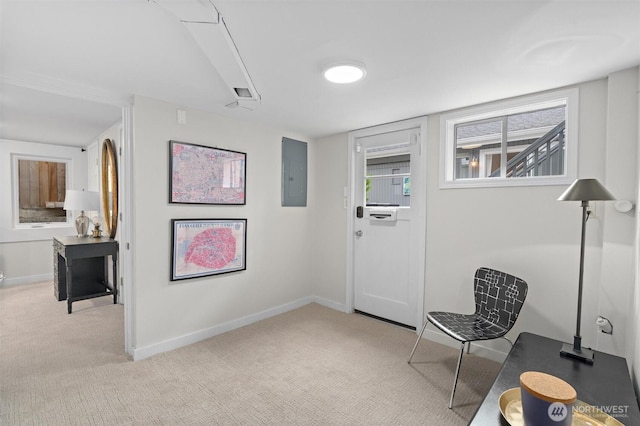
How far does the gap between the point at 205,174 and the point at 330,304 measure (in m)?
2.20

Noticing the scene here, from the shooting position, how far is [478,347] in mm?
2658

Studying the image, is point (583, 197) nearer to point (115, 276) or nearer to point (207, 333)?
point (207, 333)

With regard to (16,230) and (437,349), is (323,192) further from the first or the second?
(16,230)

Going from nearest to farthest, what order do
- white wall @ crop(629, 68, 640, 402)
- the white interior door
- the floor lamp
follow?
white wall @ crop(629, 68, 640, 402) < the floor lamp < the white interior door

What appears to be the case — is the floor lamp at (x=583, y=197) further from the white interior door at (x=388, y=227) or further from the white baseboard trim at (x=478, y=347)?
the white interior door at (x=388, y=227)

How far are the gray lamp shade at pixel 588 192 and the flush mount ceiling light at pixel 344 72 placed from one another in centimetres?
142

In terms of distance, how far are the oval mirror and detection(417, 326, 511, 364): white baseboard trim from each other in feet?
13.0

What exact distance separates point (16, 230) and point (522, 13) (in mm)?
6439

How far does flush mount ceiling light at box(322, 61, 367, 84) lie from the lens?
1870 millimetres

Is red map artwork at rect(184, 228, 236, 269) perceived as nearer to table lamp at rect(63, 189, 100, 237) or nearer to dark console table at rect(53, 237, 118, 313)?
dark console table at rect(53, 237, 118, 313)

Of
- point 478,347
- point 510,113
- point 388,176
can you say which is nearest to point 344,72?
point 510,113

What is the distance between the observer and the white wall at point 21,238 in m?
4.47

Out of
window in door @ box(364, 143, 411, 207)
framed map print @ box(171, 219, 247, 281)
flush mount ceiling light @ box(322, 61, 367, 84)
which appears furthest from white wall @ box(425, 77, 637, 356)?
framed map print @ box(171, 219, 247, 281)

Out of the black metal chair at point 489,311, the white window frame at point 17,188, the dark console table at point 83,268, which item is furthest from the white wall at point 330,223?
the white window frame at point 17,188
